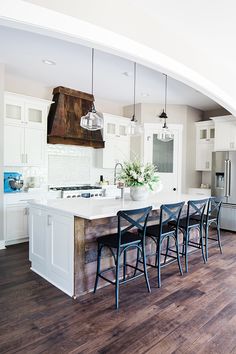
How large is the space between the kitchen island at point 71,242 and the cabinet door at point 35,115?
6.92 ft

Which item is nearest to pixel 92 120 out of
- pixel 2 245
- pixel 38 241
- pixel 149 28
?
pixel 149 28

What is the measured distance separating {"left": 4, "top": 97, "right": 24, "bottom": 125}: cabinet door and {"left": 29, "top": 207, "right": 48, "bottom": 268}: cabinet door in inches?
77.8

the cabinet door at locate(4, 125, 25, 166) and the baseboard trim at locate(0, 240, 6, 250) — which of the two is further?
the cabinet door at locate(4, 125, 25, 166)

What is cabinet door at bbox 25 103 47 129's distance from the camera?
4.70 meters

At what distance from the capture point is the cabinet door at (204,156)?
6457mm

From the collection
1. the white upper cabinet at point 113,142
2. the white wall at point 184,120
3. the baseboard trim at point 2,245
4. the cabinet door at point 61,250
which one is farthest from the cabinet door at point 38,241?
the white wall at point 184,120

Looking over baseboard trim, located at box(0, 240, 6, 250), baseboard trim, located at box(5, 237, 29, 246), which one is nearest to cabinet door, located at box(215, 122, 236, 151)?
baseboard trim, located at box(5, 237, 29, 246)

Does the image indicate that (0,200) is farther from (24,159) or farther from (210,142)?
(210,142)

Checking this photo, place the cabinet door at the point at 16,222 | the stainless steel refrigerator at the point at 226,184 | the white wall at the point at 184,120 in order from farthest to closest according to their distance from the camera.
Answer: the white wall at the point at 184,120, the stainless steel refrigerator at the point at 226,184, the cabinet door at the point at 16,222

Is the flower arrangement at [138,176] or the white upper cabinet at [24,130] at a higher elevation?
the white upper cabinet at [24,130]

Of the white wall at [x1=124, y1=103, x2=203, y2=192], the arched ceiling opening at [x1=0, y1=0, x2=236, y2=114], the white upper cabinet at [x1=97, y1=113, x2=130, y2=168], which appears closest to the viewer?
the arched ceiling opening at [x1=0, y1=0, x2=236, y2=114]

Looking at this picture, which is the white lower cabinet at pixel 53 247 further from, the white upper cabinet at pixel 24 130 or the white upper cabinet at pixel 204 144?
the white upper cabinet at pixel 204 144

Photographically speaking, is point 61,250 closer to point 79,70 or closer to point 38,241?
point 38,241

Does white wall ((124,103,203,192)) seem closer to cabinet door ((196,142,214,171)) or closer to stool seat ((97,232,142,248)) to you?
cabinet door ((196,142,214,171))
